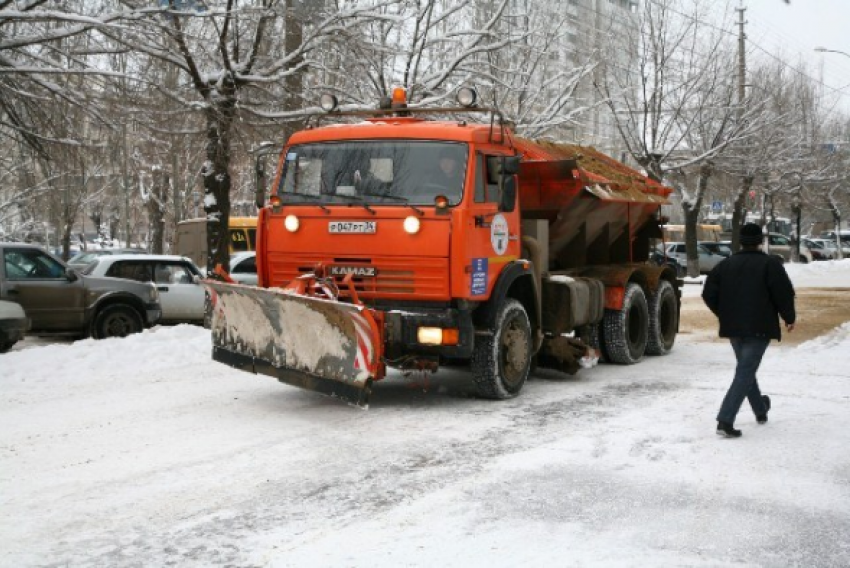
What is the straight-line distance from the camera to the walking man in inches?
321

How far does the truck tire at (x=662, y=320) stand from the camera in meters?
14.3

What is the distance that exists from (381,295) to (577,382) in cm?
325

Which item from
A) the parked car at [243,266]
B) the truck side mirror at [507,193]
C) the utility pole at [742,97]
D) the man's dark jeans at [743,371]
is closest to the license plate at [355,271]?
the truck side mirror at [507,193]

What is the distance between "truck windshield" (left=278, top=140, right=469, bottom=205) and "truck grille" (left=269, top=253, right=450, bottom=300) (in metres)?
0.57

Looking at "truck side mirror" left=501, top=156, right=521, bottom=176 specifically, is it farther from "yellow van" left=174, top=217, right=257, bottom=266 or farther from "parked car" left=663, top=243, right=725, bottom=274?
"parked car" left=663, top=243, right=725, bottom=274

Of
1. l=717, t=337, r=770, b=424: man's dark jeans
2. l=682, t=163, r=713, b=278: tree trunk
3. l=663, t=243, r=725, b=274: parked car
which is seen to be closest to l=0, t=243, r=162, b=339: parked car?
l=717, t=337, r=770, b=424: man's dark jeans

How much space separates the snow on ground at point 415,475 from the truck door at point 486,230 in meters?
1.30

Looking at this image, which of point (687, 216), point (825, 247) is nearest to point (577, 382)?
point (687, 216)

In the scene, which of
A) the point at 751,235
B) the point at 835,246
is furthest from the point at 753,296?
the point at 835,246

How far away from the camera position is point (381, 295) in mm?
9508

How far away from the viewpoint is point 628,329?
44.0 feet

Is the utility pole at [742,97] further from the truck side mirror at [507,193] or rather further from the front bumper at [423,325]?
the front bumper at [423,325]

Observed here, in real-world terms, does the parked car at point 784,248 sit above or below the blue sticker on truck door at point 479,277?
below

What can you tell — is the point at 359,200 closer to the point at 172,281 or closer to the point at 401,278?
the point at 401,278
